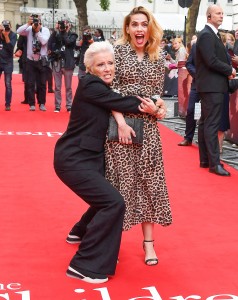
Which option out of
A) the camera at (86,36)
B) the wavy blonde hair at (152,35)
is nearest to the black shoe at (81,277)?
the wavy blonde hair at (152,35)

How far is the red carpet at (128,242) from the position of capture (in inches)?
154

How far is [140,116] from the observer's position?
13.7 feet

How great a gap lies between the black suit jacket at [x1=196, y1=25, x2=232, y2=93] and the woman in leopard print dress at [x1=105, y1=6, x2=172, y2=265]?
308cm

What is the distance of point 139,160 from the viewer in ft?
13.7

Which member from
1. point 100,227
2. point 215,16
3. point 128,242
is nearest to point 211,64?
point 215,16

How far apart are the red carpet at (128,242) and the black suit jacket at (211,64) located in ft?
3.55

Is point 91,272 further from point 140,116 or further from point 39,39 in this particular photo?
point 39,39

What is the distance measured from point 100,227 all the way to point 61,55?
9625 millimetres

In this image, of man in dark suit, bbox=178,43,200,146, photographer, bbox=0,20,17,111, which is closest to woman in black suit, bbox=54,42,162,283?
man in dark suit, bbox=178,43,200,146

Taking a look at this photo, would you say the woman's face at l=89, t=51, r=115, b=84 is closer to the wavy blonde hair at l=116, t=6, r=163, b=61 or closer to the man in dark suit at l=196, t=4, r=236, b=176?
the wavy blonde hair at l=116, t=6, r=163, b=61

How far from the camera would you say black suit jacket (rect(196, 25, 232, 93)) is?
7219 mm

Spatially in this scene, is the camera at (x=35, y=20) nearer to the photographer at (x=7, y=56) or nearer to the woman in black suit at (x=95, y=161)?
the photographer at (x=7, y=56)

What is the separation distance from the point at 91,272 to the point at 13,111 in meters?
9.89

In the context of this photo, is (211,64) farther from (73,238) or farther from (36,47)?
(36,47)
